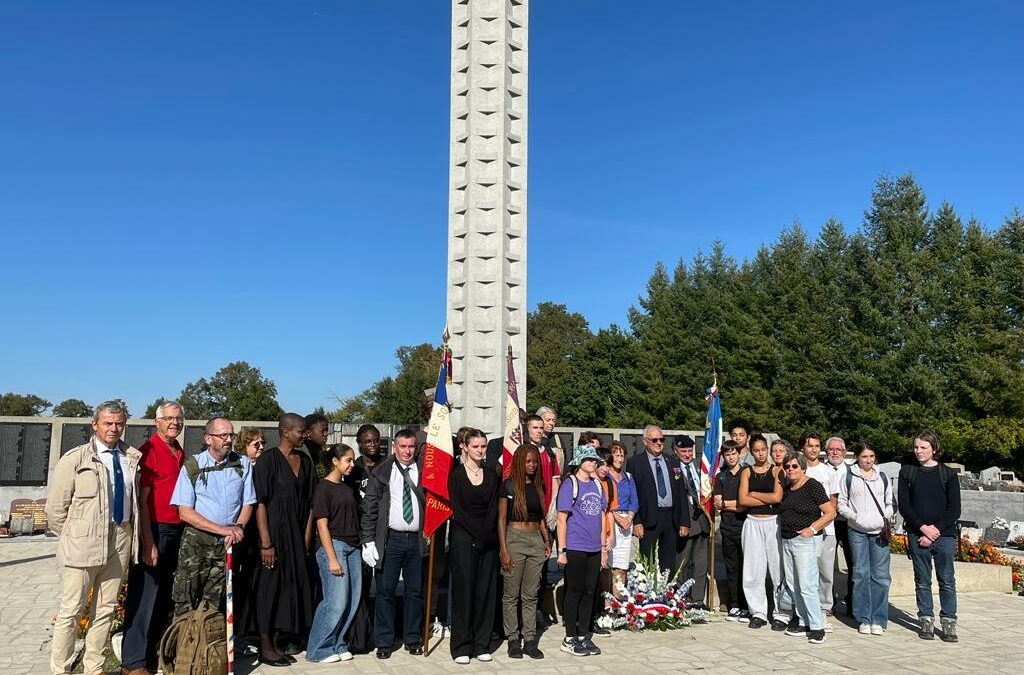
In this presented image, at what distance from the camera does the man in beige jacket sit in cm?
563

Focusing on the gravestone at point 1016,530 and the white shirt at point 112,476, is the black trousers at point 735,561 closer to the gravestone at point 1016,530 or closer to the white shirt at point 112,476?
the white shirt at point 112,476

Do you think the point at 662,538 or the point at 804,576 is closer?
the point at 804,576

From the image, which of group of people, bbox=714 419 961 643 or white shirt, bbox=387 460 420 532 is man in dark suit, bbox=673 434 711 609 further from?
white shirt, bbox=387 460 420 532

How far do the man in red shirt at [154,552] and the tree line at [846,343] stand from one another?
2464 centimetres

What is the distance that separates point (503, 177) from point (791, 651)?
7.54 m

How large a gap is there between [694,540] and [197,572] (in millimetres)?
5510

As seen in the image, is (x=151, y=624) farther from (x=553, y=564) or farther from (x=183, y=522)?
(x=553, y=564)

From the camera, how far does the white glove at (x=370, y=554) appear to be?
688 centimetres

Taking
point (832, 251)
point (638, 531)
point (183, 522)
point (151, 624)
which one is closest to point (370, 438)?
point (183, 522)

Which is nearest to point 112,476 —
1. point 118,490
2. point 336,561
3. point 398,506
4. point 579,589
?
point 118,490

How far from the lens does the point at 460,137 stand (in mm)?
12367

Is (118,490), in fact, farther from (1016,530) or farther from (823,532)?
(1016,530)

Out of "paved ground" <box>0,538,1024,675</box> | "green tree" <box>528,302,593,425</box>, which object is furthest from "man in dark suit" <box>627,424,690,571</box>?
Answer: "green tree" <box>528,302,593,425</box>

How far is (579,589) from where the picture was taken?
7.33m
